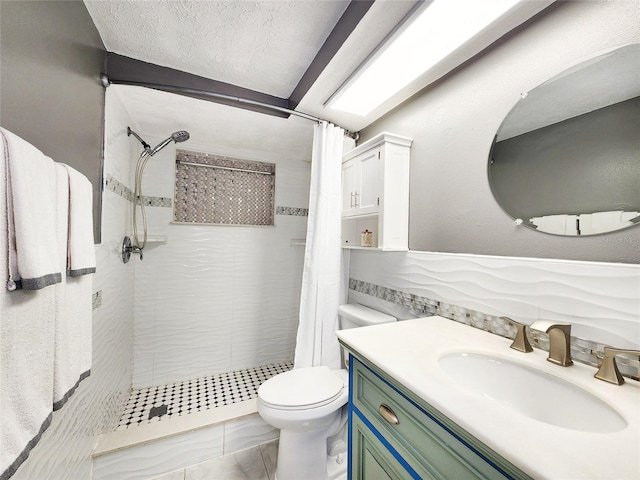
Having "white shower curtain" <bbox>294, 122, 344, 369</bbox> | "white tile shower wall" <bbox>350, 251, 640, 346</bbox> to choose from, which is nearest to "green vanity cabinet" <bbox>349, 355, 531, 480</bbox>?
"white tile shower wall" <bbox>350, 251, 640, 346</bbox>

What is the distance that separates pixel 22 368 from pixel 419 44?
5.39ft

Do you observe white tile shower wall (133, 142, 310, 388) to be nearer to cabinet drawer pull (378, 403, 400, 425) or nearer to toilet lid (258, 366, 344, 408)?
toilet lid (258, 366, 344, 408)

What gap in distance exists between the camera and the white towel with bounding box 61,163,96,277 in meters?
0.78

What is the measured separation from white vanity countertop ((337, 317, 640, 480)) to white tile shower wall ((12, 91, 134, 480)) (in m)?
1.13

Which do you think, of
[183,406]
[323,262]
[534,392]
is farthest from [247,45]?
[183,406]

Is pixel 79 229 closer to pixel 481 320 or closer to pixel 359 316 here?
pixel 359 316

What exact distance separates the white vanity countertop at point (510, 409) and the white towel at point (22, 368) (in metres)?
0.83

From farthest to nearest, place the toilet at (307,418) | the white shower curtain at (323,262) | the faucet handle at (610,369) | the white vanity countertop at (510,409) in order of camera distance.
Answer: the white shower curtain at (323,262) < the toilet at (307,418) < the faucet handle at (610,369) < the white vanity countertop at (510,409)

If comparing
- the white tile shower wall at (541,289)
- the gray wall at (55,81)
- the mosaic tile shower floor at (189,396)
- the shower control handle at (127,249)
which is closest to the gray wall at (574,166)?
the white tile shower wall at (541,289)

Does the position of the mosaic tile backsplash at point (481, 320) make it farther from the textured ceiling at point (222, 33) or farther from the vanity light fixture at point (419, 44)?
the textured ceiling at point (222, 33)

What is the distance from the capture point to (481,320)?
1.05 meters

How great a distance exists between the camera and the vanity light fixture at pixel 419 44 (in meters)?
0.90

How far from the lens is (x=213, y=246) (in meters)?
2.23

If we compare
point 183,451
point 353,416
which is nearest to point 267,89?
point 353,416
